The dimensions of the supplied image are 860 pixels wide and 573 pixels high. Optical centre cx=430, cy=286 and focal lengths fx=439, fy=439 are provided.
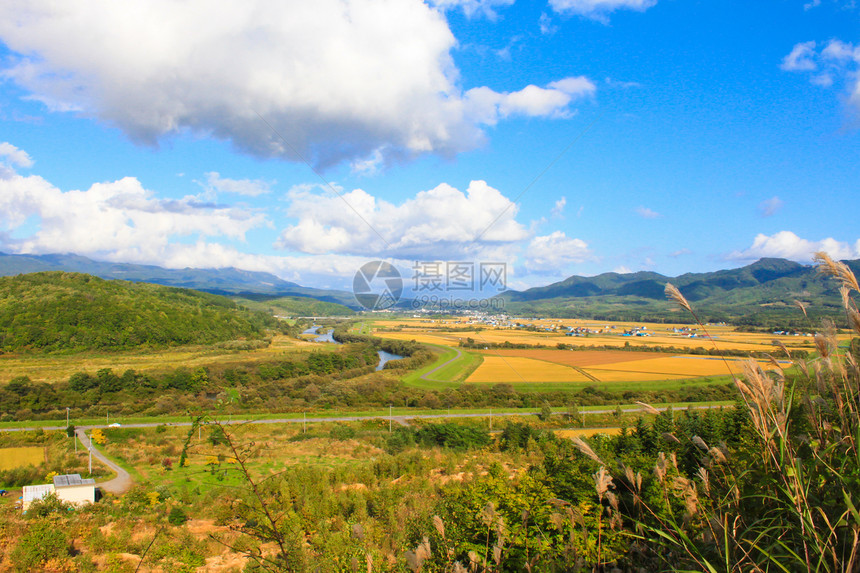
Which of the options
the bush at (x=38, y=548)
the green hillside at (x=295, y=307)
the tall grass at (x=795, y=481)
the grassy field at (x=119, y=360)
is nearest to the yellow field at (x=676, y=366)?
the bush at (x=38, y=548)

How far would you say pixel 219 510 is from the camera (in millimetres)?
13109

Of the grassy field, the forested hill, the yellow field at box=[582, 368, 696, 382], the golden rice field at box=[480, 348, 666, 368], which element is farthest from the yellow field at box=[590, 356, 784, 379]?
the forested hill

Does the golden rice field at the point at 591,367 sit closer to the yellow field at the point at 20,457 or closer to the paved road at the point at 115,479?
the paved road at the point at 115,479

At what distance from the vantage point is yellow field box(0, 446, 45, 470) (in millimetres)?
19633

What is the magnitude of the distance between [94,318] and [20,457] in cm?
4832

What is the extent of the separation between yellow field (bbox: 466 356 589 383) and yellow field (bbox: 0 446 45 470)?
29.6 meters

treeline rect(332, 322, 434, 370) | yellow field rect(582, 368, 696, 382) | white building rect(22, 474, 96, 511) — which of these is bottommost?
treeline rect(332, 322, 434, 370)

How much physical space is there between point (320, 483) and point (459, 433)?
1004 centimetres

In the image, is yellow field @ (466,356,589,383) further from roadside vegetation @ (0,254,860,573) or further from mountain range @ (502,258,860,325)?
mountain range @ (502,258,860,325)

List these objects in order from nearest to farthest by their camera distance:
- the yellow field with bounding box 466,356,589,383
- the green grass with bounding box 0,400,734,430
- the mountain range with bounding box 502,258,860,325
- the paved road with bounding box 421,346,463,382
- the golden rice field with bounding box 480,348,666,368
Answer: the green grass with bounding box 0,400,734,430 < the yellow field with bounding box 466,356,589,383 < the paved road with bounding box 421,346,463,382 < the golden rice field with bounding box 480,348,666,368 < the mountain range with bounding box 502,258,860,325

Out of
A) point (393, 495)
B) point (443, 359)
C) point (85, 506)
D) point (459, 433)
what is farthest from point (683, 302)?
point (443, 359)

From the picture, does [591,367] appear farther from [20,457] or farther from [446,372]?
[20,457]

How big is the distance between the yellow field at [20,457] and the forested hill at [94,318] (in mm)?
41108

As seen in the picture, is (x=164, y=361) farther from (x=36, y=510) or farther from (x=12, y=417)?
(x=36, y=510)
